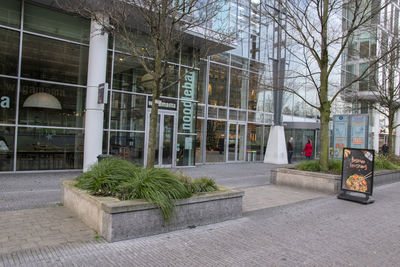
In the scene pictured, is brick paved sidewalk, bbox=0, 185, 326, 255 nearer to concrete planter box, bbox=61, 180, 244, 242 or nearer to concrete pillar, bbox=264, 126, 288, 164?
concrete planter box, bbox=61, 180, 244, 242

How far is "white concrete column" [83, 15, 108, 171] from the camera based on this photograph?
37.8 feet

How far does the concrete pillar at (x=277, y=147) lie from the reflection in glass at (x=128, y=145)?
9259mm

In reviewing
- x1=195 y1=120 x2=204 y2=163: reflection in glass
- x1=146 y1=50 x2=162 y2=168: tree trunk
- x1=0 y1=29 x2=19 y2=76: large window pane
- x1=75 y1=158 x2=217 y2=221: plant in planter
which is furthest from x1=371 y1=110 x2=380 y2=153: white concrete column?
x1=0 y1=29 x2=19 y2=76: large window pane

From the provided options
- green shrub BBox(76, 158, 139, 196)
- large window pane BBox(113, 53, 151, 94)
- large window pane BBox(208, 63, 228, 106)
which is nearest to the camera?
green shrub BBox(76, 158, 139, 196)

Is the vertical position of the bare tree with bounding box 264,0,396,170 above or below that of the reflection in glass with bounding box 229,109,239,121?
above

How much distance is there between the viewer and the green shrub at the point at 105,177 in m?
5.49

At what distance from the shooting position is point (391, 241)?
16.8 ft

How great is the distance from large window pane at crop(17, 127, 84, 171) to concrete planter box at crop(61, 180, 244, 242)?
6.20 m

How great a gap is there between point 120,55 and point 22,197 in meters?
7.76

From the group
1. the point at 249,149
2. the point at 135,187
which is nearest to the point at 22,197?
the point at 135,187

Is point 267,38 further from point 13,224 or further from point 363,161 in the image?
point 13,224

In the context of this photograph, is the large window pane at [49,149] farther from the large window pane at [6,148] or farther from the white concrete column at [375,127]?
the white concrete column at [375,127]

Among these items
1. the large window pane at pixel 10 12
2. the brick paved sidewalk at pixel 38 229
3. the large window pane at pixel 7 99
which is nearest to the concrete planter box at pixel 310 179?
the brick paved sidewalk at pixel 38 229

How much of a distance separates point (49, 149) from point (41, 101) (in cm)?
188
